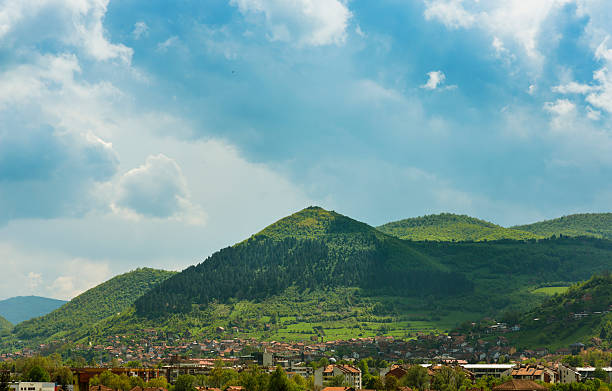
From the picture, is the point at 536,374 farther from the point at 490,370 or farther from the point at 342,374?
the point at 342,374

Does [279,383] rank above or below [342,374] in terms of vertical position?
above

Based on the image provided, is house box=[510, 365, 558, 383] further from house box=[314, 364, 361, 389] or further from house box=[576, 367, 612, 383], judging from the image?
house box=[314, 364, 361, 389]

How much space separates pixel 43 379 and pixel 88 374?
52.1ft

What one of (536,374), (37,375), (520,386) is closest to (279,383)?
(520,386)

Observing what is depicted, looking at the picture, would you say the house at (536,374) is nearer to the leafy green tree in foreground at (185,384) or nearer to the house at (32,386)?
the leafy green tree in foreground at (185,384)

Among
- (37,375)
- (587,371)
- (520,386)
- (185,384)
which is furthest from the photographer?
(587,371)

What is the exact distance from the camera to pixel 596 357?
624 ft

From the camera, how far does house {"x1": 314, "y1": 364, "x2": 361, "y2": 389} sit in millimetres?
172125

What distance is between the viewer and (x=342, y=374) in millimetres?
171000

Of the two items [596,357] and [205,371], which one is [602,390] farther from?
[205,371]

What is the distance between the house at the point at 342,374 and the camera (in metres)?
172

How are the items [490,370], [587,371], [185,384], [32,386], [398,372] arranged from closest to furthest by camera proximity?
[32,386]
[185,384]
[587,371]
[398,372]
[490,370]

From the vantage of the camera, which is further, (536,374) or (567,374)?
(567,374)

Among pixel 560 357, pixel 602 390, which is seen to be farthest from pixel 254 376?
pixel 560 357
